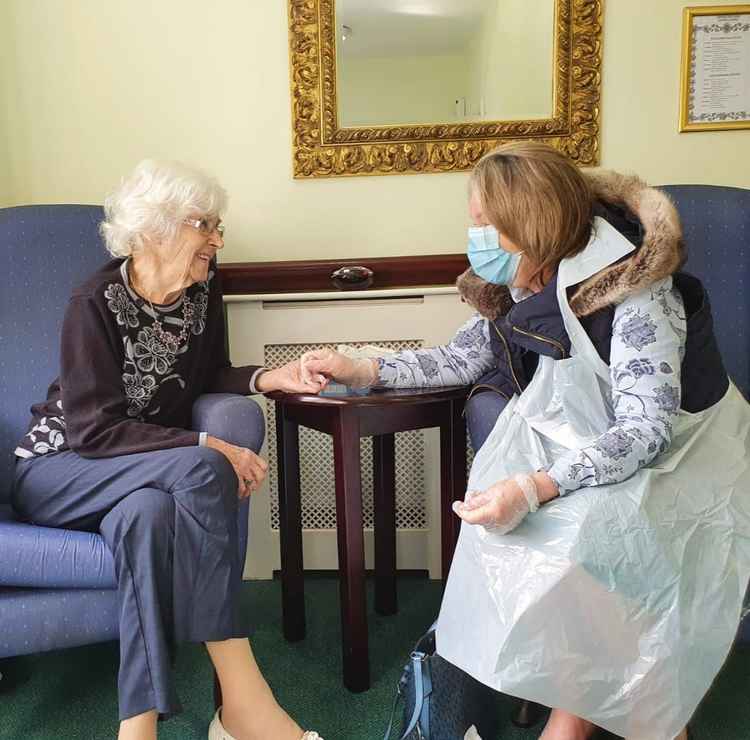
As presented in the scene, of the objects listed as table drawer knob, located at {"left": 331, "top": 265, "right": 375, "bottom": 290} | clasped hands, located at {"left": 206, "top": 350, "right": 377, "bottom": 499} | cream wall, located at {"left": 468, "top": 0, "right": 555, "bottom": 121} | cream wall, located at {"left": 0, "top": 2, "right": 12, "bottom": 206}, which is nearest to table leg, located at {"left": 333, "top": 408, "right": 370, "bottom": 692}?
clasped hands, located at {"left": 206, "top": 350, "right": 377, "bottom": 499}

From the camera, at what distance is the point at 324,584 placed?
220cm

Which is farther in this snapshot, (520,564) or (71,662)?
(71,662)

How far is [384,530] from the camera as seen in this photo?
2002mm

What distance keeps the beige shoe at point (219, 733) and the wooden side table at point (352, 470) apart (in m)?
0.24

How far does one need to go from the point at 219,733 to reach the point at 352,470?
1.79 feet

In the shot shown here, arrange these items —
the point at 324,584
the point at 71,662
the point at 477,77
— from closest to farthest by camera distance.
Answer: the point at 71,662, the point at 477,77, the point at 324,584

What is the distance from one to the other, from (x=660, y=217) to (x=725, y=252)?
60cm

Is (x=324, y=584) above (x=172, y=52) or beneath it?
beneath

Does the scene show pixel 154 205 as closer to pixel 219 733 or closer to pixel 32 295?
pixel 32 295

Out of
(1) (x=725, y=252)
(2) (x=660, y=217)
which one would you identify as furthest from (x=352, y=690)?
(1) (x=725, y=252)

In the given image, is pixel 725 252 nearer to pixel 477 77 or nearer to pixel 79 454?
pixel 477 77

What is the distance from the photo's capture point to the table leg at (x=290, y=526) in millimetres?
1831

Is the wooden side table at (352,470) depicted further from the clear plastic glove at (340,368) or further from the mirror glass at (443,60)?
the mirror glass at (443,60)

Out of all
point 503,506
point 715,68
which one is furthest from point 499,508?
point 715,68
